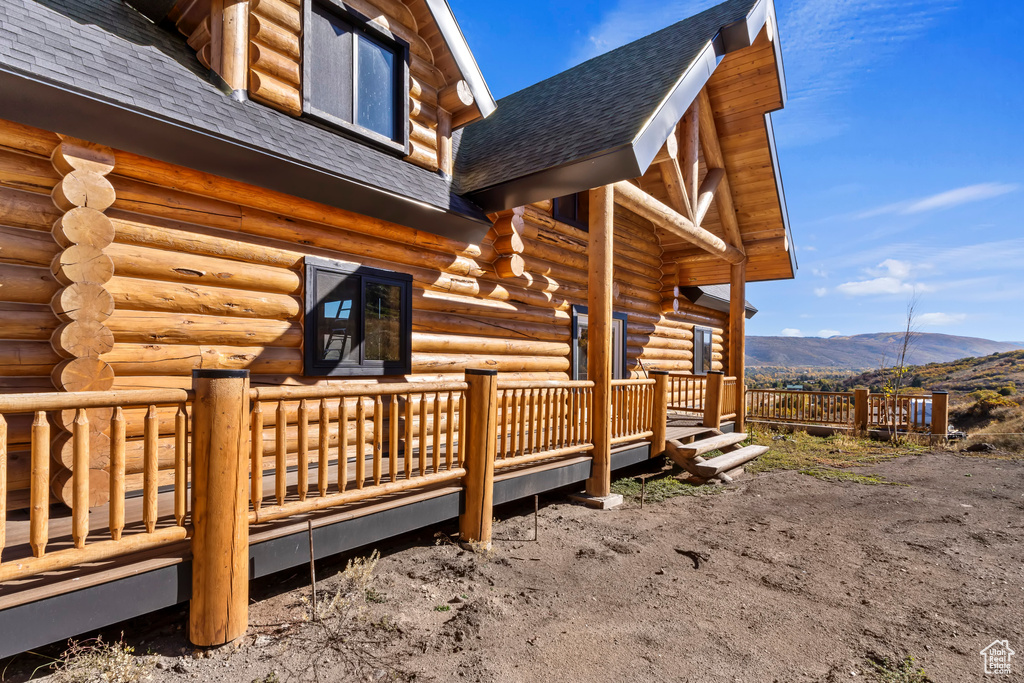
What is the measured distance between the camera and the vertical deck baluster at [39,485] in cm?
263

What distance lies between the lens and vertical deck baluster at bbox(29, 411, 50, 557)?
8.63ft

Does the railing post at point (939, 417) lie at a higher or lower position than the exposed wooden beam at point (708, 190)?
lower

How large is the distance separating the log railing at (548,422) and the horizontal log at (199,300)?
8.43 feet

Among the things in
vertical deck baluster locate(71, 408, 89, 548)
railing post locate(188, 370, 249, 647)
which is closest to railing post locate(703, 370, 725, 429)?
railing post locate(188, 370, 249, 647)

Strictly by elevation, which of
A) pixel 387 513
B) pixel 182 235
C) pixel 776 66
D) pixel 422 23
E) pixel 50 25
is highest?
pixel 776 66

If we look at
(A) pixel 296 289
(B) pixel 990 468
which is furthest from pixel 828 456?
(A) pixel 296 289

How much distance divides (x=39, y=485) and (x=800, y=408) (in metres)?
16.6

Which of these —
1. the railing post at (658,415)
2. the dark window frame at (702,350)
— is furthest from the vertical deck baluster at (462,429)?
the dark window frame at (702,350)

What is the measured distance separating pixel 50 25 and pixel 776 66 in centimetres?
1072

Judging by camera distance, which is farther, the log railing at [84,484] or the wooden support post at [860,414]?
the wooden support post at [860,414]

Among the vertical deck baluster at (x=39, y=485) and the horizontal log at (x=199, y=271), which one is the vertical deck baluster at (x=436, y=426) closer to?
the horizontal log at (x=199, y=271)

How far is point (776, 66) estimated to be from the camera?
935cm

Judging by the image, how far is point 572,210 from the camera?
1018 centimetres

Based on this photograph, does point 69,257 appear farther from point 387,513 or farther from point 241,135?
point 387,513
